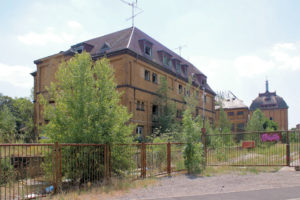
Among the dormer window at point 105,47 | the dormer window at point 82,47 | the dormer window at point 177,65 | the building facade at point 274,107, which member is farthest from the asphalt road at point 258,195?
the building facade at point 274,107

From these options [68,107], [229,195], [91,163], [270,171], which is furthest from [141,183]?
[270,171]

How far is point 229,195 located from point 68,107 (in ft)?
21.0

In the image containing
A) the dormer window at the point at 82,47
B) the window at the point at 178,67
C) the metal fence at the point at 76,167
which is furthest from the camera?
the window at the point at 178,67

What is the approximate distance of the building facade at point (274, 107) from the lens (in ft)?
232

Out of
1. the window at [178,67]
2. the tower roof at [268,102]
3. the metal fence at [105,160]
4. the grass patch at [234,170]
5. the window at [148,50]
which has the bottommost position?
the grass patch at [234,170]

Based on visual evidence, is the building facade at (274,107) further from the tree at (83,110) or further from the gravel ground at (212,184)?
the tree at (83,110)

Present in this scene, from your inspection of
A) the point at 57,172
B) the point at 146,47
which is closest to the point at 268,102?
the point at 146,47

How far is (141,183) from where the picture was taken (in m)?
9.51

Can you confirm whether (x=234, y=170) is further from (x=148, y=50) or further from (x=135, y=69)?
(x=148, y=50)

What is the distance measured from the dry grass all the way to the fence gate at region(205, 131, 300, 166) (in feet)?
18.0

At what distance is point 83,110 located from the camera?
9.86 meters

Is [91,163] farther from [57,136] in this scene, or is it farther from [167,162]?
[167,162]

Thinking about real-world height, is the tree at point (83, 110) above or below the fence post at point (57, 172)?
above

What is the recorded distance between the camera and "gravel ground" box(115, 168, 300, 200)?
8067mm
